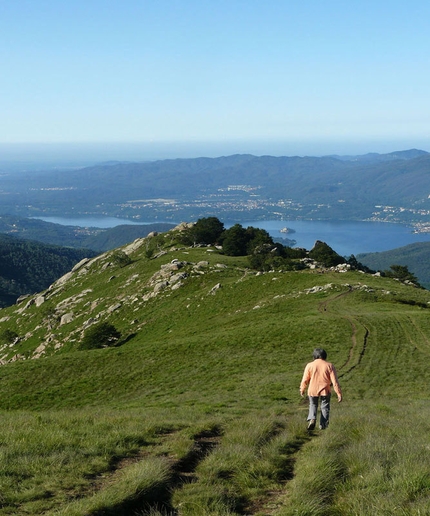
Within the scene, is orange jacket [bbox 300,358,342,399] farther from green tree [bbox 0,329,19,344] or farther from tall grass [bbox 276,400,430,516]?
green tree [bbox 0,329,19,344]

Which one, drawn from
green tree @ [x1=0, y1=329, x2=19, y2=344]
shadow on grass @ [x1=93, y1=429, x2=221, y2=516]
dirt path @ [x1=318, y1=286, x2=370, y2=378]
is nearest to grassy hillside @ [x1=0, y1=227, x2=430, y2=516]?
shadow on grass @ [x1=93, y1=429, x2=221, y2=516]

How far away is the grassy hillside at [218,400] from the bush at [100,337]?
77.6 inches

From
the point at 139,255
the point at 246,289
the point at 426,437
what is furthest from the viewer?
the point at 139,255

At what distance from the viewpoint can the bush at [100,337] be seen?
1781 inches

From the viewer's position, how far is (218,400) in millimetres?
21672

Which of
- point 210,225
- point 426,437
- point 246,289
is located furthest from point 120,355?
point 210,225

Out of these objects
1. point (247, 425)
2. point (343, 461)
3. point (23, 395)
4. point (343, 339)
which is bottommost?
point (23, 395)

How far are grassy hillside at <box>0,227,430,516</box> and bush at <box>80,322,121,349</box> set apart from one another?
1.97 meters

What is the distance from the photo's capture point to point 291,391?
74.7ft

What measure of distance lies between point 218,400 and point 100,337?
27.1 metres

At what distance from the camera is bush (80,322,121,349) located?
148 ft

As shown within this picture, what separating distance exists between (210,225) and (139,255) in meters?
17.2

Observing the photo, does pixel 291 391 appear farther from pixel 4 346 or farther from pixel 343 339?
pixel 4 346

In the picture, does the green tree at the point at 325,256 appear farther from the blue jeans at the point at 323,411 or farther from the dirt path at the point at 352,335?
the blue jeans at the point at 323,411
